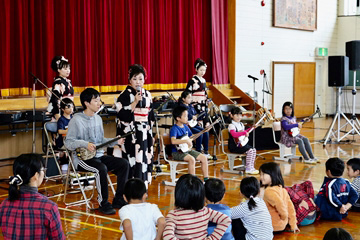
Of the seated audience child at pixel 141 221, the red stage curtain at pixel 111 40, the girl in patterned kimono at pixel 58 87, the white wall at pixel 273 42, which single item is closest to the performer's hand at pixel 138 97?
the girl in patterned kimono at pixel 58 87

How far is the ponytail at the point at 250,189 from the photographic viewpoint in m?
3.67

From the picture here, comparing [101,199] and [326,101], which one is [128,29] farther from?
[326,101]

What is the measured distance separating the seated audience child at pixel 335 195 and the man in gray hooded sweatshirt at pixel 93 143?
6.37ft

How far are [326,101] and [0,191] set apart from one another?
12953 mm

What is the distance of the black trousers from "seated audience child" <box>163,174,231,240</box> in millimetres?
1951

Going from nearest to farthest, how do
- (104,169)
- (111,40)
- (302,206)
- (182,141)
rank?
(302,206), (104,169), (182,141), (111,40)

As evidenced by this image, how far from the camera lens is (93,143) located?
5.08 metres

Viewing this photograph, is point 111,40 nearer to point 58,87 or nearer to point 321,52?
point 58,87

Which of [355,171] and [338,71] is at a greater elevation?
[338,71]

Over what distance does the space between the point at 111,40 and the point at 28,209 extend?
24.1ft

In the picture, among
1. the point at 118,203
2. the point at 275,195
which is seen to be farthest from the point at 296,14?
the point at 275,195

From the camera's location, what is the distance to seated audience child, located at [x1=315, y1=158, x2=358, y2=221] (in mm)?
4770

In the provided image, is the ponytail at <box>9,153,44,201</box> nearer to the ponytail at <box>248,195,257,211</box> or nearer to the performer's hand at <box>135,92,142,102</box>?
the ponytail at <box>248,195,257,211</box>

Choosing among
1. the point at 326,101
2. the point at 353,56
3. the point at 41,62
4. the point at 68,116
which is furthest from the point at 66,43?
the point at 326,101
